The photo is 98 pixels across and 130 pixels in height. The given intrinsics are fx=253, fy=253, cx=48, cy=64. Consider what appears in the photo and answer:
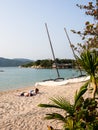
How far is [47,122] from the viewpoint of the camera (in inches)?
345

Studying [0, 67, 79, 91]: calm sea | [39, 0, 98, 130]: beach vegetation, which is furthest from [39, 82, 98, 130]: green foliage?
[0, 67, 79, 91]: calm sea

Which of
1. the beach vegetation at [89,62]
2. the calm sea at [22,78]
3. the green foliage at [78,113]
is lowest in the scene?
the calm sea at [22,78]

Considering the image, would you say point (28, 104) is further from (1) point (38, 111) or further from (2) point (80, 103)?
(2) point (80, 103)

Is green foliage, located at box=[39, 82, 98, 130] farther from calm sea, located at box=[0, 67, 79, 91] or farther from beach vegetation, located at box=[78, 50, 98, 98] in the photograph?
calm sea, located at box=[0, 67, 79, 91]

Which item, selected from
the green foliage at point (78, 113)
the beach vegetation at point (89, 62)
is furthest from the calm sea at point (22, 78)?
the green foliage at point (78, 113)

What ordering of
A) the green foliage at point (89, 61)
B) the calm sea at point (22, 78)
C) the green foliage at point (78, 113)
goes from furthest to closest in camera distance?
1. the calm sea at point (22, 78)
2. the green foliage at point (89, 61)
3. the green foliage at point (78, 113)

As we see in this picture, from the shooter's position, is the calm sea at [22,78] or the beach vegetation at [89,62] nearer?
the beach vegetation at [89,62]

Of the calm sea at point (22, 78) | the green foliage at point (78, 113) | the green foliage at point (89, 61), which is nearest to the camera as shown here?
the green foliage at point (78, 113)

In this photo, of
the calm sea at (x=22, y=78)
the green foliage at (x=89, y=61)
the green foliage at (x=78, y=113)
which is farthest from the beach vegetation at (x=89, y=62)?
the calm sea at (x=22, y=78)

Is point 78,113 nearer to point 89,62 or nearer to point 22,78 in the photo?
point 89,62

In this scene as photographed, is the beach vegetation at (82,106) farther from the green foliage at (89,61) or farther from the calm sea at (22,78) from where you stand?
the calm sea at (22,78)

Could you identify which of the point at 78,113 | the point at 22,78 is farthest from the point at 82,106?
the point at 22,78

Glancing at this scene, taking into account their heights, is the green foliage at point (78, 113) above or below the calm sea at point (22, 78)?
above

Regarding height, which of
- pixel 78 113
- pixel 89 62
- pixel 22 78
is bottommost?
pixel 22 78
